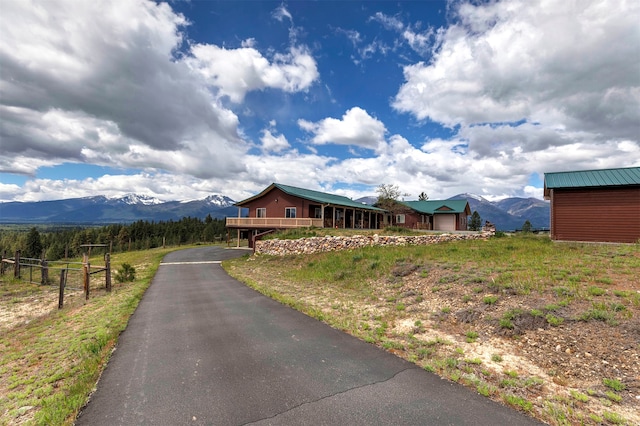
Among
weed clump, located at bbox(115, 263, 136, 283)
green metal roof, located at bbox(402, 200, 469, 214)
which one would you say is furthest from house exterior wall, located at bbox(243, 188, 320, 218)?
green metal roof, located at bbox(402, 200, 469, 214)

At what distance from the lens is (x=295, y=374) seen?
5.19 m

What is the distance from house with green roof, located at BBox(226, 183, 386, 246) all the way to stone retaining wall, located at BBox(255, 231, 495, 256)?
709 centimetres

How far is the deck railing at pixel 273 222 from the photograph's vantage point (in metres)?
30.5

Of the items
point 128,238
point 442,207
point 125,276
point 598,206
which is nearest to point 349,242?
point 125,276

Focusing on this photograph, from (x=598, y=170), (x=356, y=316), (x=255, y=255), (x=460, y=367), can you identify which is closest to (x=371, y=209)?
(x=255, y=255)

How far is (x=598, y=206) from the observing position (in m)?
19.9

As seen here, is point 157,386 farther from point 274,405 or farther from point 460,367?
point 460,367

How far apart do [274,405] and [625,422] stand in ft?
15.5

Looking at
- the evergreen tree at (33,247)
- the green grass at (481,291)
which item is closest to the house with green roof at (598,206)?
the green grass at (481,291)

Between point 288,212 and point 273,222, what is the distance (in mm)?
2885

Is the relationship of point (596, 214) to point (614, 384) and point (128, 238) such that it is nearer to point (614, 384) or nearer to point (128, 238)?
point (614, 384)

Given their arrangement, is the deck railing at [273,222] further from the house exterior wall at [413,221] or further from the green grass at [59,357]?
the house exterior wall at [413,221]

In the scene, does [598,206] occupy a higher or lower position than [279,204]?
lower

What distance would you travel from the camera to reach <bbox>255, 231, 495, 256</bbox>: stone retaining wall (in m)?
19.8
